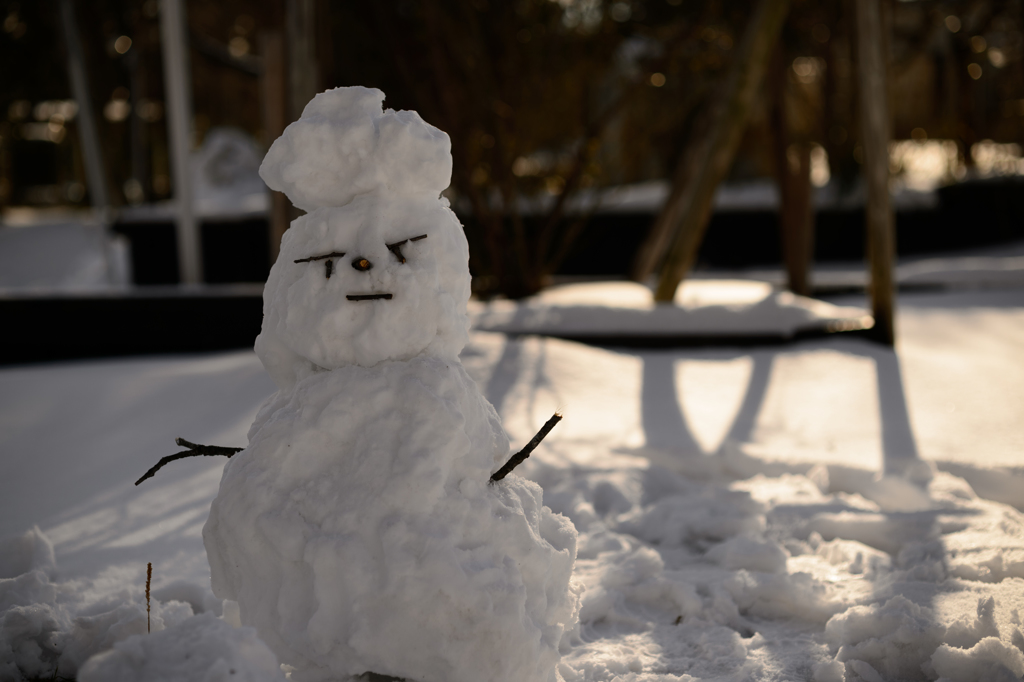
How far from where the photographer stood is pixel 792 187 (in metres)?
6.00

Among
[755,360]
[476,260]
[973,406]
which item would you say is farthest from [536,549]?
[476,260]

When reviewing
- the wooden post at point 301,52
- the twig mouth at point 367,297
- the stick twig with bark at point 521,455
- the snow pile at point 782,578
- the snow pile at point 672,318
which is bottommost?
the snow pile at point 782,578

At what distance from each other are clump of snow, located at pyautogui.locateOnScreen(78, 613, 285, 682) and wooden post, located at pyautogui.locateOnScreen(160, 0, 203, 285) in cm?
447

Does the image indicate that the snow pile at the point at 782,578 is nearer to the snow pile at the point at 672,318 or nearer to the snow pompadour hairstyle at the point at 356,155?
the snow pompadour hairstyle at the point at 356,155

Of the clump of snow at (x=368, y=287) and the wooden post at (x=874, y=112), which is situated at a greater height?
the wooden post at (x=874, y=112)

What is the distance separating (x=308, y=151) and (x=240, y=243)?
23.7 feet

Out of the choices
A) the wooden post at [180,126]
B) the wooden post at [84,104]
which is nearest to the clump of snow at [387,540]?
the wooden post at [180,126]

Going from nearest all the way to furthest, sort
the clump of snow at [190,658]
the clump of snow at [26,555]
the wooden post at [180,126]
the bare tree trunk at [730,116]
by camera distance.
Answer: the clump of snow at [190,658] < the clump of snow at [26,555] < the bare tree trunk at [730,116] < the wooden post at [180,126]

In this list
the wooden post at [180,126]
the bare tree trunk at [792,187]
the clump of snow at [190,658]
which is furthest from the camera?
the bare tree trunk at [792,187]

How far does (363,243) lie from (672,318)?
3462mm

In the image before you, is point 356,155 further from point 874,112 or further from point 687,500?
point 874,112

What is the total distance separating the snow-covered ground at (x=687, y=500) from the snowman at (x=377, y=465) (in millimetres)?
189

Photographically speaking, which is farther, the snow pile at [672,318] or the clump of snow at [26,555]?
the snow pile at [672,318]

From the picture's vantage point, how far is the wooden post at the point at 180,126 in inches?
203
